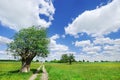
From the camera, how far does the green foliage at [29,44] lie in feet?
144

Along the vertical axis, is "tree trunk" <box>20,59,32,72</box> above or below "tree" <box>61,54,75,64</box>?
below

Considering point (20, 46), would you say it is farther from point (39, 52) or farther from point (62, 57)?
point (62, 57)

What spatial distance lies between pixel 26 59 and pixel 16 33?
7.17 m

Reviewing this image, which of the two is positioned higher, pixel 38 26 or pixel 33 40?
pixel 38 26

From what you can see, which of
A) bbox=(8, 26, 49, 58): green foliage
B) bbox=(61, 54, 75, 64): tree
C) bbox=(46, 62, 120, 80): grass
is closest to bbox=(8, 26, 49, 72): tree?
bbox=(8, 26, 49, 58): green foliage

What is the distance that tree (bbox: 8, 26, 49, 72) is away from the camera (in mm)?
43844

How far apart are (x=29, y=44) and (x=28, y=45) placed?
1.44 ft

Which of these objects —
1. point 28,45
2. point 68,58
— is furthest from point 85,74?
point 68,58

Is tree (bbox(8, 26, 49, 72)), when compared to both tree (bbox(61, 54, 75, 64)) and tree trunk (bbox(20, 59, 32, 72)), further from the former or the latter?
tree (bbox(61, 54, 75, 64))

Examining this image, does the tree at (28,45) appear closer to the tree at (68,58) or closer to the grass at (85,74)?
the grass at (85,74)

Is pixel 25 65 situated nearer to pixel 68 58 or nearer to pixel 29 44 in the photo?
pixel 29 44

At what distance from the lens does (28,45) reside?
4384 cm

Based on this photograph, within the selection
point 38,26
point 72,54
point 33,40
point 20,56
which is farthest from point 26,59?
point 72,54

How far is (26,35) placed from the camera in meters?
45.1
